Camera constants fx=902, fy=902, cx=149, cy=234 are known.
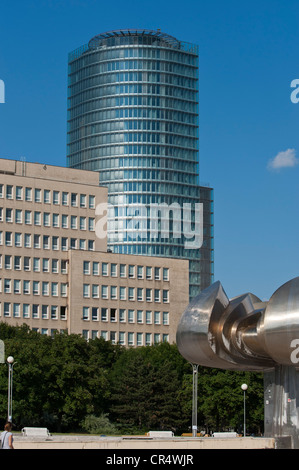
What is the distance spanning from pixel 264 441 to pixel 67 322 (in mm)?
84314

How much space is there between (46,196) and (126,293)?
703 inches

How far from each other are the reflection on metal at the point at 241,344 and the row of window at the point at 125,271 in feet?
268

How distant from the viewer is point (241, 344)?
146 feet

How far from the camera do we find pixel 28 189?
12544 cm

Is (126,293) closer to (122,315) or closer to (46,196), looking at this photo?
(122,315)

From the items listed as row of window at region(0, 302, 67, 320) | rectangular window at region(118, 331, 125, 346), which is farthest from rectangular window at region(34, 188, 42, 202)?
rectangular window at region(118, 331, 125, 346)

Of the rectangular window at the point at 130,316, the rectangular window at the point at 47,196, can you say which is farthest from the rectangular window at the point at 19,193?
the rectangular window at the point at 130,316

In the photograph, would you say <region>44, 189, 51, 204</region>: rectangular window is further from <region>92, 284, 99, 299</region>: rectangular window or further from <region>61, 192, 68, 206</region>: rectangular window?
<region>92, 284, 99, 299</region>: rectangular window

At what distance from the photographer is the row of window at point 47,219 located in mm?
123750

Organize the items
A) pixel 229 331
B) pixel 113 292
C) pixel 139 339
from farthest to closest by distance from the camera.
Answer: pixel 139 339 < pixel 113 292 < pixel 229 331

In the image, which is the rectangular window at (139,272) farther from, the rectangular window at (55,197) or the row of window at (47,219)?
the rectangular window at (55,197)

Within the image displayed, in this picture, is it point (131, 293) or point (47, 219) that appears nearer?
point (47, 219)

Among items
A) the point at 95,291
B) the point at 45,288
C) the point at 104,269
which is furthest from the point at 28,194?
the point at 95,291
